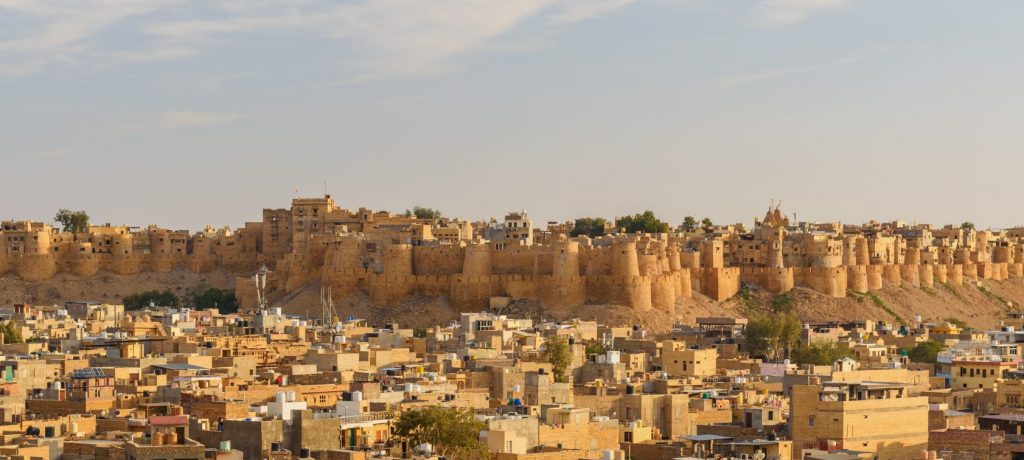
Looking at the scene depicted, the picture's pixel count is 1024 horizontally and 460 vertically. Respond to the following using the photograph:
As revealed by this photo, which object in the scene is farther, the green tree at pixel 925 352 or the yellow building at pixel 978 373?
the green tree at pixel 925 352

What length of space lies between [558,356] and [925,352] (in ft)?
38.7

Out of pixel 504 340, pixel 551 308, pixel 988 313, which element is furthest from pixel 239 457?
pixel 988 313

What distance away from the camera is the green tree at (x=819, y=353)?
2079 inches

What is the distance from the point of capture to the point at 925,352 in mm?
54438

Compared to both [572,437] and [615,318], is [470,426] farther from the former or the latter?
[615,318]

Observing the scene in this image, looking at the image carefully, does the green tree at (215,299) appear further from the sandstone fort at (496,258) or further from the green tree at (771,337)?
the green tree at (771,337)

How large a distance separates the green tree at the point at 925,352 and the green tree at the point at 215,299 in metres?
33.1

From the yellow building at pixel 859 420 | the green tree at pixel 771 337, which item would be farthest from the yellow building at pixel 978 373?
the yellow building at pixel 859 420

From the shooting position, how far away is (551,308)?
76.1 metres

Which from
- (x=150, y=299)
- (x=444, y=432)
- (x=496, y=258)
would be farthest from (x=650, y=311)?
(x=444, y=432)

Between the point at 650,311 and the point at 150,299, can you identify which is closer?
the point at 650,311

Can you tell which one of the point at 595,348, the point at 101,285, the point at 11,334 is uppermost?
the point at 101,285

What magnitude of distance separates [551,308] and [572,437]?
44253mm

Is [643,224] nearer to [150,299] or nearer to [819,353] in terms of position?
[150,299]
